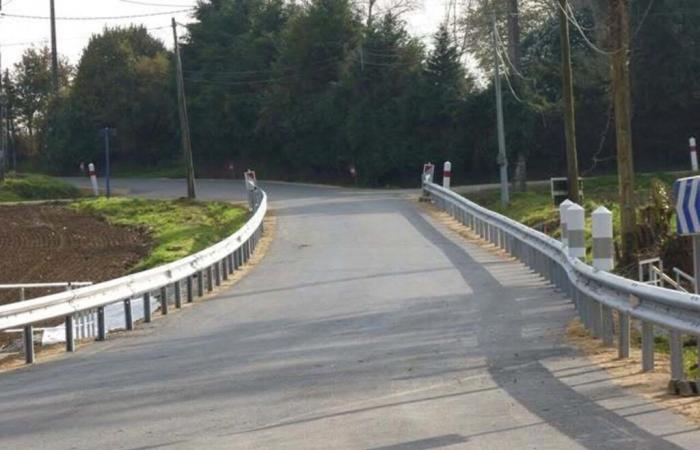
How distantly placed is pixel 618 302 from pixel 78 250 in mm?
24970

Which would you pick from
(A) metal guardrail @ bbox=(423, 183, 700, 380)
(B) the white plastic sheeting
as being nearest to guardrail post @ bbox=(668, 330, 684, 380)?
(A) metal guardrail @ bbox=(423, 183, 700, 380)

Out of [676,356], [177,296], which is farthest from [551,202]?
[676,356]

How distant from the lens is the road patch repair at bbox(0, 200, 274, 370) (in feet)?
63.8

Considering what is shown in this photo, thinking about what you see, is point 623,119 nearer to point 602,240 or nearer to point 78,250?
point 602,240

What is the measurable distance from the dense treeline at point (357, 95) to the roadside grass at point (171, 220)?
11.5 meters

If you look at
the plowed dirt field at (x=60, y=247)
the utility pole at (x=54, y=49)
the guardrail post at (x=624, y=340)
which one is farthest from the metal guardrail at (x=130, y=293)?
the utility pole at (x=54, y=49)

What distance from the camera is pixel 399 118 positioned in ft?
207

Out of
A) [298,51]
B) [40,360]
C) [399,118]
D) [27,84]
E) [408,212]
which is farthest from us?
[27,84]

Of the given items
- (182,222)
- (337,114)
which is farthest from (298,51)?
(182,222)

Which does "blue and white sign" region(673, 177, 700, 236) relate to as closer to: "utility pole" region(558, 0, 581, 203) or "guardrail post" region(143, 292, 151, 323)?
"guardrail post" region(143, 292, 151, 323)

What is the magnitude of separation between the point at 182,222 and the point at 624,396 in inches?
1260

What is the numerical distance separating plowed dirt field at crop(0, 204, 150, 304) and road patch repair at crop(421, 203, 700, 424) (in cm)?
1458

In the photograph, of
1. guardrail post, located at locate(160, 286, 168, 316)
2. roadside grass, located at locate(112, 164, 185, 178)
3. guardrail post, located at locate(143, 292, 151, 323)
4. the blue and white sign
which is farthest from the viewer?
roadside grass, located at locate(112, 164, 185, 178)

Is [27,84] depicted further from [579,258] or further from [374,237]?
[579,258]
